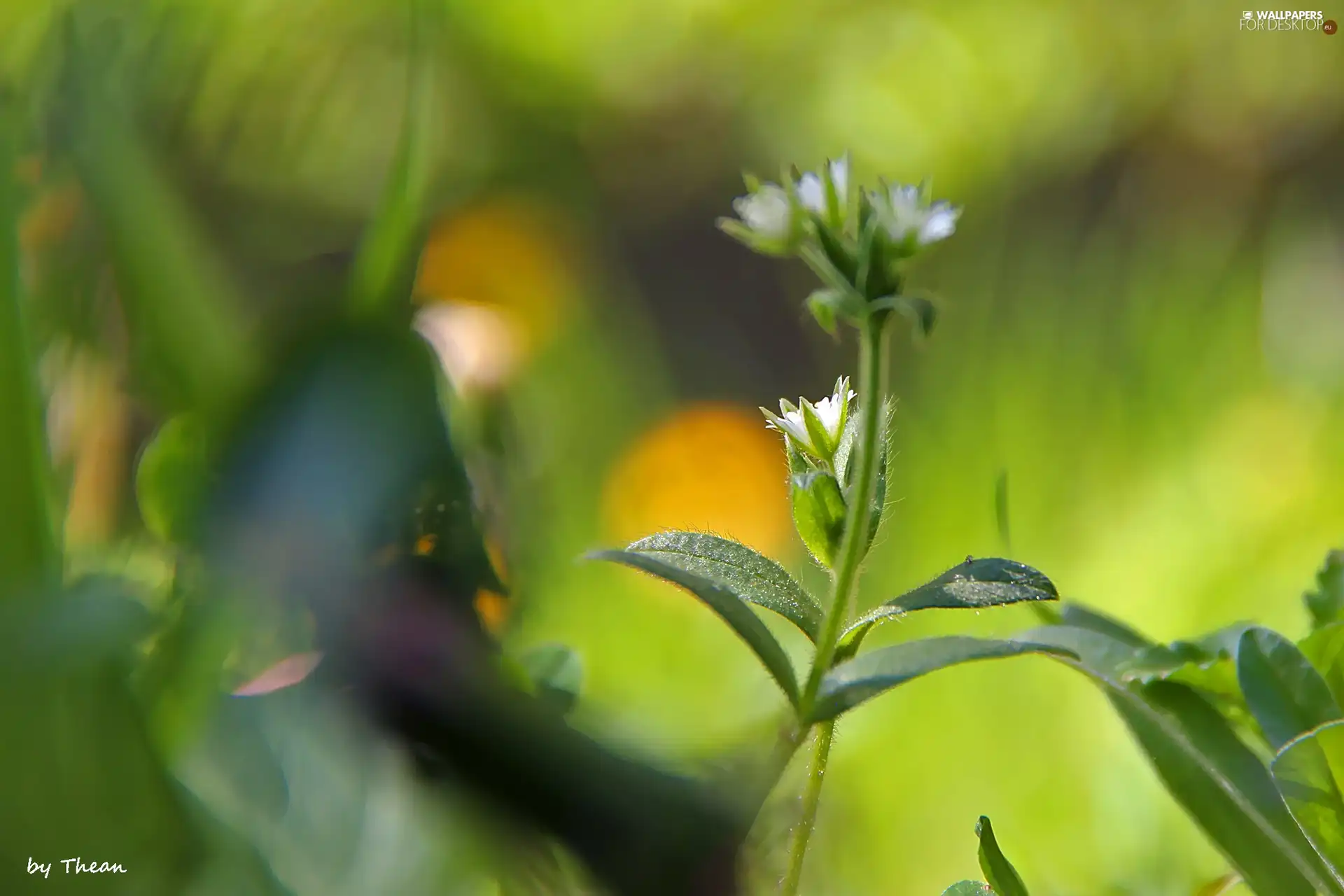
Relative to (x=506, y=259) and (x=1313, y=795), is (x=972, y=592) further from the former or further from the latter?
(x=506, y=259)

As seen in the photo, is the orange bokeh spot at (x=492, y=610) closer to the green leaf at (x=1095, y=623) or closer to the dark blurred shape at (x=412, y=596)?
the dark blurred shape at (x=412, y=596)

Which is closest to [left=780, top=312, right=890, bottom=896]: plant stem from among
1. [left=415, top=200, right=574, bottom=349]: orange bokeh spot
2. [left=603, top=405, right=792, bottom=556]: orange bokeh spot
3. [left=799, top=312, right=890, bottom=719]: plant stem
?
[left=799, top=312, right=890, bottom=719]: plant stem

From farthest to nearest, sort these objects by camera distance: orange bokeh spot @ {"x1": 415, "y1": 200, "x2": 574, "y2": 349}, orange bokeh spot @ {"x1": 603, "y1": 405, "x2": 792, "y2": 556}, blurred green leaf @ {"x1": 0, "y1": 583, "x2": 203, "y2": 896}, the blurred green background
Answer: orange bokeh spot @ {"x1": 415, "y1": 200, "x2": 574, "y2": 349} < orange bokeh spot @ {"x1": 603, "y1": 405, "x2": 792, "y2": 556} < the blurred green background < blurred green leaf @ {"x1": 0, "y1": 583, "x2": 203, "y2": 896}

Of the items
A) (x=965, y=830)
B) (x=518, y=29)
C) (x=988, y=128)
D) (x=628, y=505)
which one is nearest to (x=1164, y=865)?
(x=965, y=830)

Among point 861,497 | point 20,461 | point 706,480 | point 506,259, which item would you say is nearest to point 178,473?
point 20,461

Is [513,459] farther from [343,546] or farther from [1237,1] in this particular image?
[1237,1]

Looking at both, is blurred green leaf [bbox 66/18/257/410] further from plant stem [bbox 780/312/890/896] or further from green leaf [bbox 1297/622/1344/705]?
green leaf [bbox 1297/622/1344/705]

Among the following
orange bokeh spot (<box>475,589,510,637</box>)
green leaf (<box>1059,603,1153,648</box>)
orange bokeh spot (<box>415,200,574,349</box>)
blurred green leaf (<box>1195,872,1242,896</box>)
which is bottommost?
blurred green leaf (<box>1195,872,1242,896</box>)
